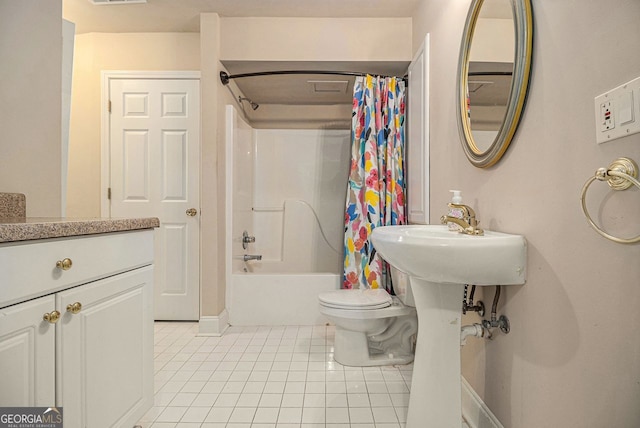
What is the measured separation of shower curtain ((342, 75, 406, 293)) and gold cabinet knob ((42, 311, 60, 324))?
5.69 feet

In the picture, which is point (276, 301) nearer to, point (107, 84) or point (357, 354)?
point (357, 354)

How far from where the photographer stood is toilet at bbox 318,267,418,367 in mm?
1891

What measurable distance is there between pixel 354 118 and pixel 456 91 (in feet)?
2.89

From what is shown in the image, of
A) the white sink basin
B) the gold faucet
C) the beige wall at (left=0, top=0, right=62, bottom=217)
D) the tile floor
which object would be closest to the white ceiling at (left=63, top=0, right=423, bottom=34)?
the beige wall at (left=0, top=0, right=62, bottom=217)

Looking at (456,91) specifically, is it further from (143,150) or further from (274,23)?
(143,150)

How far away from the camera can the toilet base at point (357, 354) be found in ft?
6.33

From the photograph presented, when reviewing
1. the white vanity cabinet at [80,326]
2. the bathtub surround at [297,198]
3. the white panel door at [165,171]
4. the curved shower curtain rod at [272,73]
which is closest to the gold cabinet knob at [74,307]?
the white vanity cabinet at [80,326]

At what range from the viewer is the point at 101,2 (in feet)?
7.20

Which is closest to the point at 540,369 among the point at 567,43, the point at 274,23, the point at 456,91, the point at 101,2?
the point at 567,43

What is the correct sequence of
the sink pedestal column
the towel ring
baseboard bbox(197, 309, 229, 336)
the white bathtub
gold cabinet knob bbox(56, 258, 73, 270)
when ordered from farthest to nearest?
the white bathtub
baseboard bbox(197, 309, 229, 336)
the sink pedestal column
gold cabinet knob bbox(56, 258, 73, 270)
the towel ring

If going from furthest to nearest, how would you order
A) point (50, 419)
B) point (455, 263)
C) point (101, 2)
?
point (101, 2), point (455, 263), point (50, 419)

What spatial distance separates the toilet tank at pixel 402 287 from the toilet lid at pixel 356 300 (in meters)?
0.09

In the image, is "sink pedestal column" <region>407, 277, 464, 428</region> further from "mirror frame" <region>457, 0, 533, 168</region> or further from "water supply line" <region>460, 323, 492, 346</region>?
"mirror frame" <region>457, 0, 533, 168</region>

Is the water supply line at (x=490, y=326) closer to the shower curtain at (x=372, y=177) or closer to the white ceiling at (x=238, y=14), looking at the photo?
the shower curtain at (x=372, y=177)
